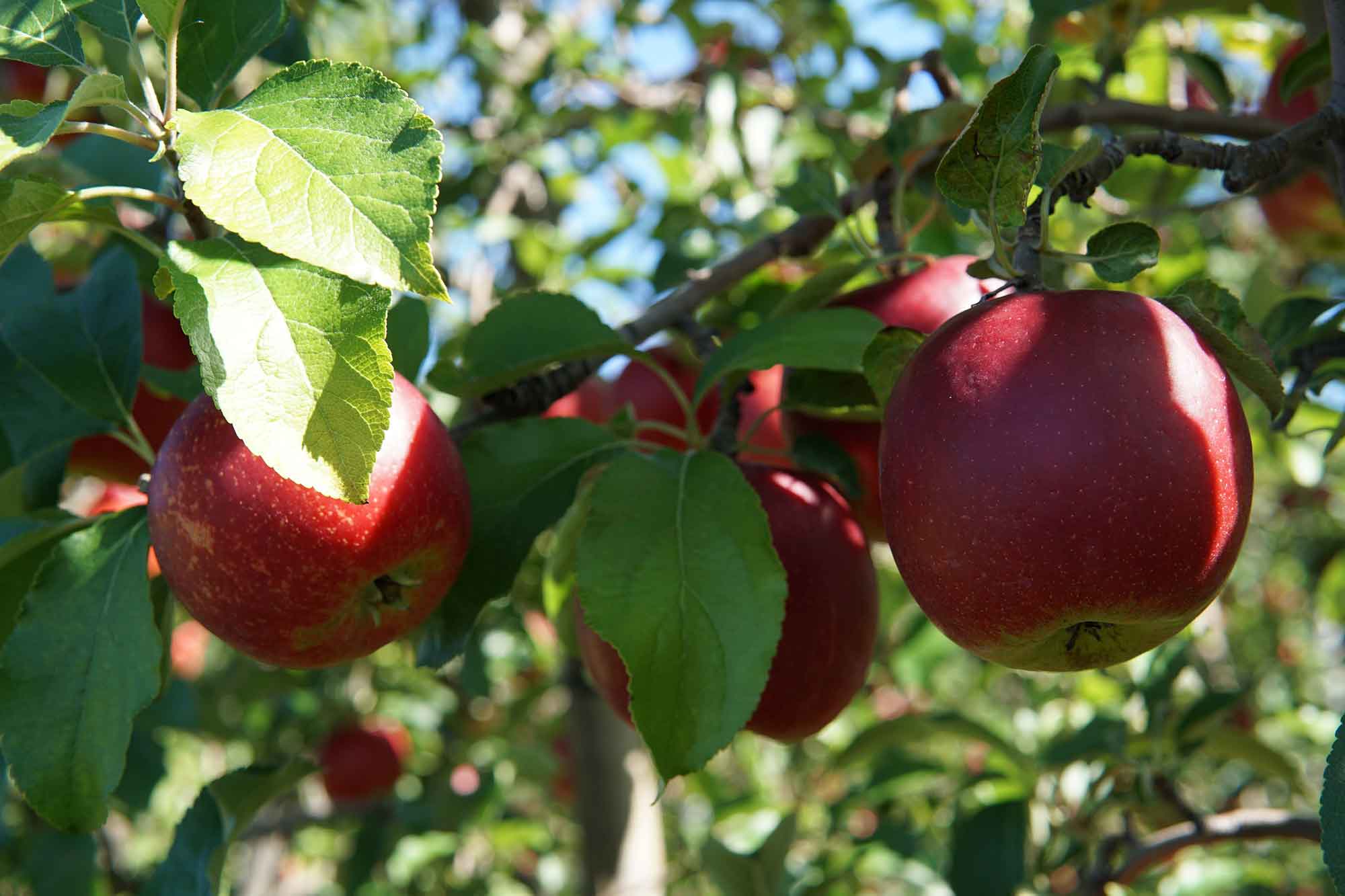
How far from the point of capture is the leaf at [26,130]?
0.59m

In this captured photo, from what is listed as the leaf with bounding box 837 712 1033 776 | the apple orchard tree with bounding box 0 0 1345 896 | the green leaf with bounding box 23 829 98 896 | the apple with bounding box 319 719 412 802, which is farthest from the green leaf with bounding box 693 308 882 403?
the apple with bounding box 319 719 412 802

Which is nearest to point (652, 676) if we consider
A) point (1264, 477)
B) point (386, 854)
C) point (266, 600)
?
point (266, 600)

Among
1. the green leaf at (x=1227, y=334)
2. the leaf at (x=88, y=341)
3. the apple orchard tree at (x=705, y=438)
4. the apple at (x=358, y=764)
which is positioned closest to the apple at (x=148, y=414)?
the apple orchard tree at (x=705, y=438)

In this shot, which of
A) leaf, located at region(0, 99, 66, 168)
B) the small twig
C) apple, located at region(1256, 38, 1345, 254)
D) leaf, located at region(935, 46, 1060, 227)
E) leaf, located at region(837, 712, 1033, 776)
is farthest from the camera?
apple, located at region(1256, 38, 1345, 254)

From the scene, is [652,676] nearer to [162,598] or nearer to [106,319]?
[162,598]

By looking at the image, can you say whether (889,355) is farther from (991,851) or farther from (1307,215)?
(1307,215)

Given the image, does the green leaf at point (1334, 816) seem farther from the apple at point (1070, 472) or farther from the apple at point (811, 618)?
the apple at point (811, 618)

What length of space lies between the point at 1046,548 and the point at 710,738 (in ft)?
0.86

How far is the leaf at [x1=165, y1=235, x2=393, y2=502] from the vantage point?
647 mm

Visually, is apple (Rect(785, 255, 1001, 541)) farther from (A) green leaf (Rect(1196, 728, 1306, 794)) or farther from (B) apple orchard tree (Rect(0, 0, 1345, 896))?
(A) green leaf (Rect(1196, 728, 1306, 794))

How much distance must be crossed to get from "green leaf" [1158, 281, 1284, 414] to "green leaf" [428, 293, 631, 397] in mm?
436

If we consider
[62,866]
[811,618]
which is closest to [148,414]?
[62,866]

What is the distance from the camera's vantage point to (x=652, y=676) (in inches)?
31.3

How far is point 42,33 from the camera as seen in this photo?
76cm
